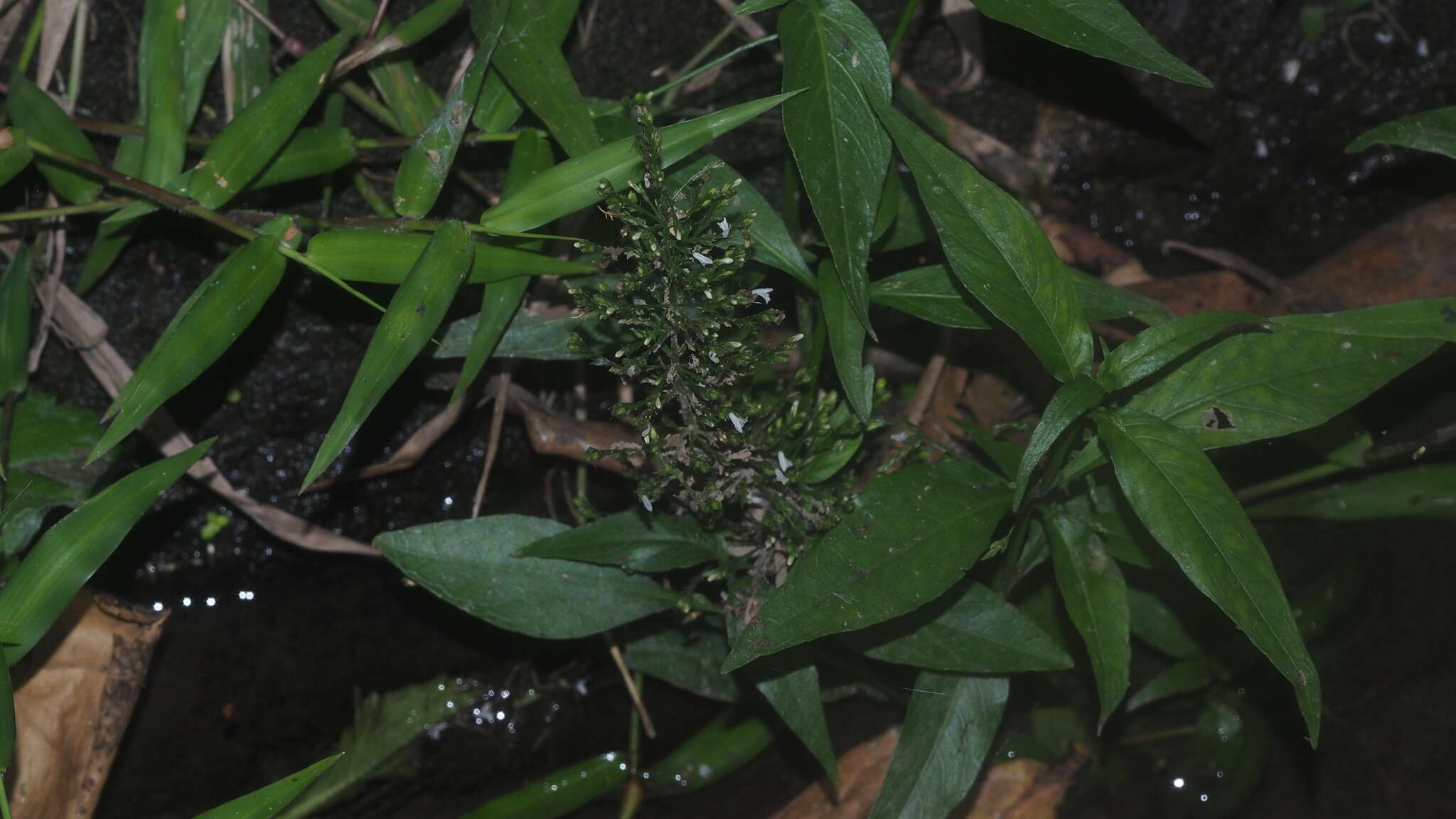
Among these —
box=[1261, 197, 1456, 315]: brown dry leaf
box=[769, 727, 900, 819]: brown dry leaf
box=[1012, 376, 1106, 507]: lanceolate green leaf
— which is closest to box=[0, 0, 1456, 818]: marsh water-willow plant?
box=[1012, 376, 1106, 507]: lanceolate green leaf

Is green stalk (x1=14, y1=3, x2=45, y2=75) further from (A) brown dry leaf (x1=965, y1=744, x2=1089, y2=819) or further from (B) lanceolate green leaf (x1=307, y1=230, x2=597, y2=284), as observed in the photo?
(A) brown dry leaf (x1=965, y1=744, x2=1089, y2=819)

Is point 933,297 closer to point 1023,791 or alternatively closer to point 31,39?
point 1023,791

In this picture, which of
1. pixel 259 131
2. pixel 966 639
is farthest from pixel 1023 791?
pixel 259 131

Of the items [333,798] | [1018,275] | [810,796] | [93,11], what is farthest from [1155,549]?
[93,11]

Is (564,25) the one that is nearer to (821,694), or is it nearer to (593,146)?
(593,146)

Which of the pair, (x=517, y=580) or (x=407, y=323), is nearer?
(x=407, y=323)

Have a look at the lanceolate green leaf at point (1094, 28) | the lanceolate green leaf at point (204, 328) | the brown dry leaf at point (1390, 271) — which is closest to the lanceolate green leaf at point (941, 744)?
the lanceolate green leaf at point (1094, 28)
